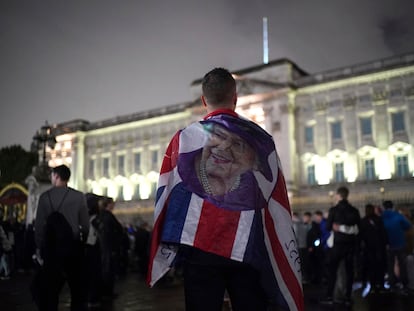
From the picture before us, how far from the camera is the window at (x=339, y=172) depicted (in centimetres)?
3597

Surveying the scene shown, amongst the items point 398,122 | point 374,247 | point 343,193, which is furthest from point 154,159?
point 343,193

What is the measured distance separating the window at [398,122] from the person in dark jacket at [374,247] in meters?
26.7

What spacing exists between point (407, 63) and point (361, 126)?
19.4 ft

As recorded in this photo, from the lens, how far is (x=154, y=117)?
155 feet

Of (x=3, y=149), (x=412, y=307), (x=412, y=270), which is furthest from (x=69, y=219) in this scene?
(x=3, y=149)

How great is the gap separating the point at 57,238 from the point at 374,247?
7507mm

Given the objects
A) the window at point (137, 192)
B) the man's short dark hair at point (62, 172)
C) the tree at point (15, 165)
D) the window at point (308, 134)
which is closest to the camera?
the man's short dark hair at point (62, 172)

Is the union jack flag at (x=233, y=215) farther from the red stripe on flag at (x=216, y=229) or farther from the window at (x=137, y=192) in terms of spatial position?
the window at (x=137, y=192)

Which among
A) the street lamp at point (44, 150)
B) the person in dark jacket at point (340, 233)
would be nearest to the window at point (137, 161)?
the street lamp at point (44, 150)

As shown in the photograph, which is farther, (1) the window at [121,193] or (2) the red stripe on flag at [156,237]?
(1) the window at [121,193]

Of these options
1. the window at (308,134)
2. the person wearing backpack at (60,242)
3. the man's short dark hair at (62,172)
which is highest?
the window at (308,134)

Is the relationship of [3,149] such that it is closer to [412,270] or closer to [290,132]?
[290,132]

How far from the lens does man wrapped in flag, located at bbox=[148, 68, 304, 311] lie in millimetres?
2203

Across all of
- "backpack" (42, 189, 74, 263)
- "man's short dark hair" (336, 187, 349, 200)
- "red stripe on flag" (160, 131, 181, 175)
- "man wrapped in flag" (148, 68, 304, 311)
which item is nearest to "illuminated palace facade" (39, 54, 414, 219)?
"man's short dark hair" (336, 187, 349, 200)
